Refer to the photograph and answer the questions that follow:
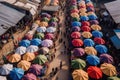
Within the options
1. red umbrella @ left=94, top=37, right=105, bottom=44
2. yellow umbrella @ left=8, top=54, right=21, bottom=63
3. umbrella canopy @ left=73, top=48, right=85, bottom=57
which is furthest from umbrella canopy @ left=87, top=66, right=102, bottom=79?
yellow umbrella @ left=8, top=54, right=21, bottom=63

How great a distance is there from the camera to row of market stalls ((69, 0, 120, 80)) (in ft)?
78.2

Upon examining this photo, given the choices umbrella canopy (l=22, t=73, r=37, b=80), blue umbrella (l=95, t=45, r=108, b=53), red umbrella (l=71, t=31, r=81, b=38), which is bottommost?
umbrella canopy (l=22, t=73, r=37, b=80)

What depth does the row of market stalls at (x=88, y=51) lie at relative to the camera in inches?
939

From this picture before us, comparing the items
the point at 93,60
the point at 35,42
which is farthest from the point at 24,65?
the point at 93,60

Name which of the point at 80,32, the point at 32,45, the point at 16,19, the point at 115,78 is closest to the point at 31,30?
the point at 16,19

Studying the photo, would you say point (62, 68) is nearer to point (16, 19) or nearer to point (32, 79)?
point (32, 79)

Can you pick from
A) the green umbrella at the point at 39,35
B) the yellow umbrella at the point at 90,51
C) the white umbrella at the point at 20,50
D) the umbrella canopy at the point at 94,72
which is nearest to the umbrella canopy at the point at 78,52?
the yellow umbrella at the point at 90,51

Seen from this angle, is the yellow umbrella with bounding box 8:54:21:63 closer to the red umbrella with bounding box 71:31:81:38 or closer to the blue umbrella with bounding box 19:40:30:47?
the blue umbrella with bounding box 19:40:30:47

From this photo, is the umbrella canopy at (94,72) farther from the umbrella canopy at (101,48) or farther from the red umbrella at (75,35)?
the red umbrella at (75,35)

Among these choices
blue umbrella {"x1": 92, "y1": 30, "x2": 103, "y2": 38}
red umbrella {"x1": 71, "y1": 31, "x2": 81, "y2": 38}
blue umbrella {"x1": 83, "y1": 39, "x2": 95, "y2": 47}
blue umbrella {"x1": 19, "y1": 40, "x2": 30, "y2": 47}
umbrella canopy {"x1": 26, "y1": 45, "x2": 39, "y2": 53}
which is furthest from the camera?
blue umbrella {"x1": 92, "y1": 30, "x2": 103, "y2": 38}

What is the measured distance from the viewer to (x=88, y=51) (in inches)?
1075

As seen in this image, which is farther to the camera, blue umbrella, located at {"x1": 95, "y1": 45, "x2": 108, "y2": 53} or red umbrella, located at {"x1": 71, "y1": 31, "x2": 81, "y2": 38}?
red umbrella, located at {"x1": 71, "y1": 31, "x2": 81, "y2": 38}

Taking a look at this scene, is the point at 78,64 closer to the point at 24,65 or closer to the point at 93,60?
the point at 93,60

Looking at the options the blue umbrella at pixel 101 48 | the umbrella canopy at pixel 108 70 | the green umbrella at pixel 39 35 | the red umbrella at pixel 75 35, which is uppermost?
the green umbrella at pixel 39 35
